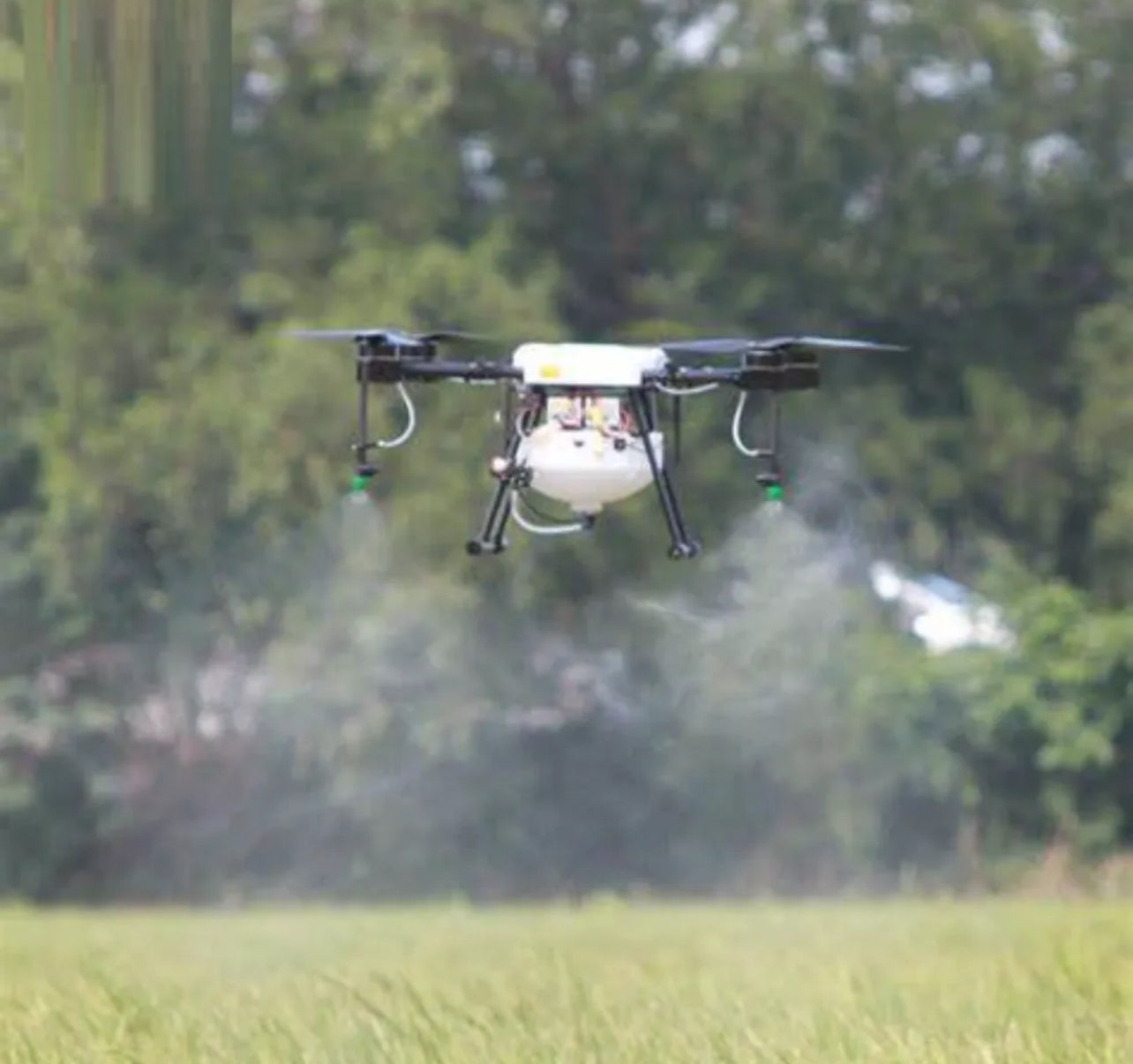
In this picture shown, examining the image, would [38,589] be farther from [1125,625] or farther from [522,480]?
[522,480]

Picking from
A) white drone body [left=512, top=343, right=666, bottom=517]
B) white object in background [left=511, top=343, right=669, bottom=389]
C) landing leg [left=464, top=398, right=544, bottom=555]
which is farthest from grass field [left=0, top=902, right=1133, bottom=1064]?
white object in background [left=511, top=343, right=669, bottom=389]

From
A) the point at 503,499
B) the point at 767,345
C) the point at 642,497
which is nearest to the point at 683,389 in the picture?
the point at 767,345

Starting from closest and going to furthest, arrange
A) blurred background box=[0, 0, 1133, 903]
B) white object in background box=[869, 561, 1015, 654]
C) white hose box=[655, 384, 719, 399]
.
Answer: white hose box=[655, 384, 719, 399], blurred background box=[0, 0, 1133, 903], white object in background box=[869, 561, 1015, 654]

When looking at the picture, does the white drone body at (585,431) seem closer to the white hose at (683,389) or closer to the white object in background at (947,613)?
the white hose at (683,389)

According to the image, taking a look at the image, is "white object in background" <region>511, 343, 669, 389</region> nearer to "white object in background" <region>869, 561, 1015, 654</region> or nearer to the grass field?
the grass field

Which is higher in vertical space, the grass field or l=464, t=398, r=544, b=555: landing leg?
l=464, t=398, r=544, b=555: landing leg
